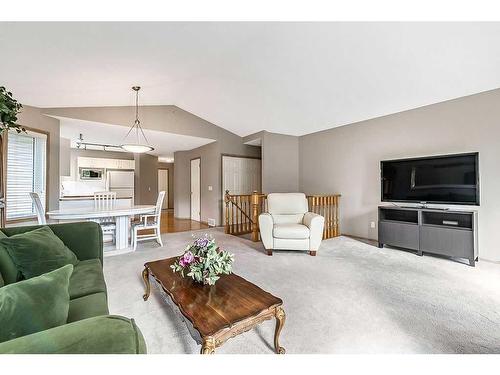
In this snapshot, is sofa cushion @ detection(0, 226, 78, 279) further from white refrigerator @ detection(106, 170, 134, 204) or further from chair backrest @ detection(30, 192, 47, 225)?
white refrigerator @ detection(106, 170, 134, 204)

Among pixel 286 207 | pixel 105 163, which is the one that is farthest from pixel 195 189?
pixel 286 207

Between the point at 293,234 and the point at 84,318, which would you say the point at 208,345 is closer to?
the point at 84,318

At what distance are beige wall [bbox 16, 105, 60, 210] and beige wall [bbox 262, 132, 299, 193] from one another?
409 centimetres

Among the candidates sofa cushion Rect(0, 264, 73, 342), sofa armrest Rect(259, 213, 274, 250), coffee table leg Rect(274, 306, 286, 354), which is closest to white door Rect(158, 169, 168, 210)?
sofa armrest Rect(259, 213, 274, 250)

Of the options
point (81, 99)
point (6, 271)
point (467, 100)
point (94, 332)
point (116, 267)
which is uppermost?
point (81, 99)

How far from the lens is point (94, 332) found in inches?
24.5

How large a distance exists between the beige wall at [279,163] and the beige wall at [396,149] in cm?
20

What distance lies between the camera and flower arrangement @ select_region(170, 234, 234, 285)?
1.64 m

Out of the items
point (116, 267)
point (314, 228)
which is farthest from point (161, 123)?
point (314, 228)

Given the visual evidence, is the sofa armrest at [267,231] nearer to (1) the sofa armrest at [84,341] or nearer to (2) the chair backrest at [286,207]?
(2) the chair backrest at [286,207]

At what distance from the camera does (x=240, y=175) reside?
248 inches

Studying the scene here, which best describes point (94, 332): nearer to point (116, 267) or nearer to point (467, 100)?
point (116, 267)

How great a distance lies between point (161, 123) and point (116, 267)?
320 cm

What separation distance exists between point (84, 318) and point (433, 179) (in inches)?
169
